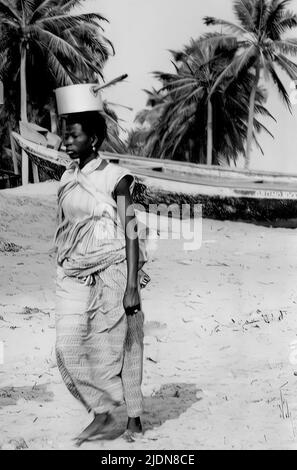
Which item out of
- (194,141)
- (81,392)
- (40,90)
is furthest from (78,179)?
(194,141)

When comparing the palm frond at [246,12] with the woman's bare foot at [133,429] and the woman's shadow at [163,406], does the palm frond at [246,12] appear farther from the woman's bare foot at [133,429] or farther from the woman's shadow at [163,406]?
the woman's bare foot at [133,429]

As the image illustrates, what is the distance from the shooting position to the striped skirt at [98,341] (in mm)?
3375

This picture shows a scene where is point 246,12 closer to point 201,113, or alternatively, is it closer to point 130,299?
point 201,113

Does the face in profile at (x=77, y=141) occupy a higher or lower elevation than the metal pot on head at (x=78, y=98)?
lower

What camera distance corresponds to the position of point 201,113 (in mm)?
30984

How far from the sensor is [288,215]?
13625 mm

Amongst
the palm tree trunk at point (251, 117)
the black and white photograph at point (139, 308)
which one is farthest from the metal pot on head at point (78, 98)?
the palm tree trunk at point (251, 117)

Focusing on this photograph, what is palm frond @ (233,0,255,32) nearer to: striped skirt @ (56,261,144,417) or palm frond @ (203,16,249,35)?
palm frond @ (203,16,249,35)

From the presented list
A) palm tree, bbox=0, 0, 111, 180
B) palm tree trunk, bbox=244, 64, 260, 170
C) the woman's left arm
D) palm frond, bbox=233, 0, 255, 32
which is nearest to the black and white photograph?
the woman's left arm

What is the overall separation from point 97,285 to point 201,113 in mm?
28070

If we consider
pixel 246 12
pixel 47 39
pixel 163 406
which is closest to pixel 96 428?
pixel 163 406

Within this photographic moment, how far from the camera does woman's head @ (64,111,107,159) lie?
3.46 meters

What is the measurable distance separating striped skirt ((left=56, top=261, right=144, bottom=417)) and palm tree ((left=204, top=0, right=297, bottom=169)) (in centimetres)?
2276

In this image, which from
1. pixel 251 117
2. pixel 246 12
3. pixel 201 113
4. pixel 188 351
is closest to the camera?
pixel 188 351
